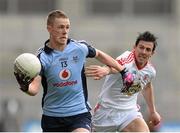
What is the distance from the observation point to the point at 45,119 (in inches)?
447

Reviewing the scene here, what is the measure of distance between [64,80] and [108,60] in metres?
0.83

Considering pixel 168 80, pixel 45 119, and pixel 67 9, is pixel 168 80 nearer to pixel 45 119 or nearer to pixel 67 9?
pixel 67 9

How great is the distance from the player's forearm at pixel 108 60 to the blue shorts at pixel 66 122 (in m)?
0.71

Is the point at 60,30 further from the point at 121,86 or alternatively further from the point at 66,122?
the point at 121,86

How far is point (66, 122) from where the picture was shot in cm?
1123


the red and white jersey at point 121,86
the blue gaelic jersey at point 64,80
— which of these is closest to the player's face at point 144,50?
the red and white jersey at point 121,86

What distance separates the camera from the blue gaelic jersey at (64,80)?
36.2 ft

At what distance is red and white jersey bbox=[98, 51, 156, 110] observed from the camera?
12.7 m

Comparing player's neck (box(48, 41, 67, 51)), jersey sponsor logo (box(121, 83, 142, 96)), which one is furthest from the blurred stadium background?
player's neck (box(48, 41, 67, 51))

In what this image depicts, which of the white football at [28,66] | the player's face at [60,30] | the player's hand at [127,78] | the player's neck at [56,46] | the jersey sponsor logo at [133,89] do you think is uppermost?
the player's face at [60,30]

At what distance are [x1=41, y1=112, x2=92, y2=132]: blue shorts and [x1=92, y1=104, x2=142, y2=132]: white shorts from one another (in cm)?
163

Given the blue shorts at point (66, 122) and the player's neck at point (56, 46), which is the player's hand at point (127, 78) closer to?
the blue shorts at point (66, 122)

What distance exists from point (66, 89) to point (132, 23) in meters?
21.7

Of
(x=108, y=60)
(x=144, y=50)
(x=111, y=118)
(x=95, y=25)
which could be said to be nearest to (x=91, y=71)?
(x=108, y=60)
